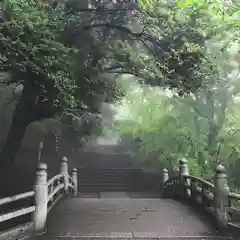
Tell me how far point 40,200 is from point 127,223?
1.98 meters

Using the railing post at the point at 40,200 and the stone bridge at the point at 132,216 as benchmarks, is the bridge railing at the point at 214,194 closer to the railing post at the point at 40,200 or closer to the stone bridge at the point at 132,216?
the stone bridge at the point at 132,216

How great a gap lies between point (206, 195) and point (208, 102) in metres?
9.99

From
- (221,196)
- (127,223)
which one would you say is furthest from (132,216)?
(221,196)

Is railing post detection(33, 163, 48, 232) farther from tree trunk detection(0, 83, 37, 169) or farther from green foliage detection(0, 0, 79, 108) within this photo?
tree trunk detection(0, 83, 37, 169)

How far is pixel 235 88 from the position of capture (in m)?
19.4

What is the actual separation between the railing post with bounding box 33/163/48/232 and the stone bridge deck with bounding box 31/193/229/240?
244mm

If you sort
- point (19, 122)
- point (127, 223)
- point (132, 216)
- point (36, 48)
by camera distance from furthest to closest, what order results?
point (19, 122), point (132, 216), point (127, 223), point (36, 48)

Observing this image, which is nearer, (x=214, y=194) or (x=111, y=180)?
(x=214, y=194)

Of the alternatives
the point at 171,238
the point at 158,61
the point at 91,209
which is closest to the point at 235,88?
the point at 158,61

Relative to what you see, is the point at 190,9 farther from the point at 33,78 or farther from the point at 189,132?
the point at 189,132

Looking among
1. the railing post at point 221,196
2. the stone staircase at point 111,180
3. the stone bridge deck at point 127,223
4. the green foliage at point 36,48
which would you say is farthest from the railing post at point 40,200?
the stone staircase at point 111,180

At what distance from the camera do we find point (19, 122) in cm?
1375

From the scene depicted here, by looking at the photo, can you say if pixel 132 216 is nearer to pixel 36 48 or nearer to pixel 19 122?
pixel 36 48

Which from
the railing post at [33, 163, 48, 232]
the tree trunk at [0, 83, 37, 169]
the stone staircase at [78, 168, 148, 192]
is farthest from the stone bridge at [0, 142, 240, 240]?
the stone staircase at [78, 168, 148, 192]
